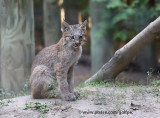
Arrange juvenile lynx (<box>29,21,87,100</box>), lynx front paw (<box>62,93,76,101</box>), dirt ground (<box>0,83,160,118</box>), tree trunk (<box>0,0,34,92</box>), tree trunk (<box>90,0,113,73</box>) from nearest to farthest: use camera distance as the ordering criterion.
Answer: dirt ground (<box>0,83,160,118</box>)
lynx front paw (<box>62,93,76,101</box>)
juvenile lynx (<box>29,21,87,100</box>)
tree trunk (<box>0,0,34,92</box>)
tree trunk (<box>90,0,113,73</box>)

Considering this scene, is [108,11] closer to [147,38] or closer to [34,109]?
[147,38]

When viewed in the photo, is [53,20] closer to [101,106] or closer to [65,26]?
[65,26]

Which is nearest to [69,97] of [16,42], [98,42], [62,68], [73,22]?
[62,68]

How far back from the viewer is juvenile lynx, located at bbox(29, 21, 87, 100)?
19.2 feet

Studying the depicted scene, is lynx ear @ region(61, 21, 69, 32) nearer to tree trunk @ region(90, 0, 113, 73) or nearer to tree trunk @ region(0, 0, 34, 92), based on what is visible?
tree trunk @ region(0, 0, 34, 92)

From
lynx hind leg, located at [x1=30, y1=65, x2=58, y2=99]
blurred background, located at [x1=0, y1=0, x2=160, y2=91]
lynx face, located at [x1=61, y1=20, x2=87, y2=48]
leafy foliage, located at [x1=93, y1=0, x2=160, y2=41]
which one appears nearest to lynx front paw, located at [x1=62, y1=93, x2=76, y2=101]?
lynx hind leg, located at [x1=30, y1=65, x2=58, y2=99]

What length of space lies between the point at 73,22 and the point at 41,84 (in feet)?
26.8

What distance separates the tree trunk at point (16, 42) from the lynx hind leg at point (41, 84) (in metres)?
1.51

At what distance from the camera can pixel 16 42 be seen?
290 inches

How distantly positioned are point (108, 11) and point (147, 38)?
19.2 ft

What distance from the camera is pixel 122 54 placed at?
7.08 metres

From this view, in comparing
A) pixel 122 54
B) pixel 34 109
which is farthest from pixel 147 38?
pixel 34 109

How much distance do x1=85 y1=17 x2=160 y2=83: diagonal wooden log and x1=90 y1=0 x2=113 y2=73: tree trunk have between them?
17.7 feet

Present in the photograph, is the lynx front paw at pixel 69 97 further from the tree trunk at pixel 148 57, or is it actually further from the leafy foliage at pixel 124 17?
the tree trunk at pixel 148 57
